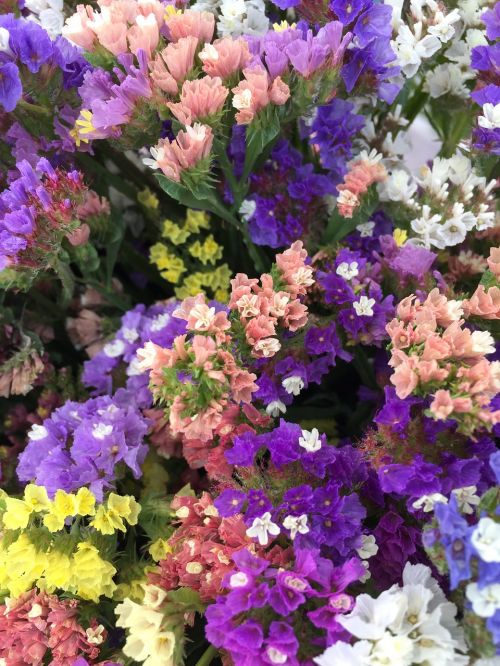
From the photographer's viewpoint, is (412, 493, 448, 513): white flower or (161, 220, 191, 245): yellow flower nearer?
(412, 493, 448, 513): white flower

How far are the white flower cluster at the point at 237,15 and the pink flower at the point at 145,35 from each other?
4.2 inches

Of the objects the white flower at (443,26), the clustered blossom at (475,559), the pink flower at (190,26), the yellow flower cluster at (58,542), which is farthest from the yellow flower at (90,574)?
the white flower at (443,26)

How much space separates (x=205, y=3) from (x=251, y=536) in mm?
615

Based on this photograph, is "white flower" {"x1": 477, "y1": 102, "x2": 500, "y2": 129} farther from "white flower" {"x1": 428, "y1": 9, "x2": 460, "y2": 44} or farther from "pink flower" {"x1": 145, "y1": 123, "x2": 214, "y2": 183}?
"pink flower" {"x1": 145, "y1": 123, "x2": 214, "y2": 183}

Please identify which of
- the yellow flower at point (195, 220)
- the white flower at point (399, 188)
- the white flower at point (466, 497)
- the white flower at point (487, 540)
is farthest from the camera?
the yellow flower at point (195, 220)

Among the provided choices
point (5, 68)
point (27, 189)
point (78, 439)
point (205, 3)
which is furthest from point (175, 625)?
point (205, 3)

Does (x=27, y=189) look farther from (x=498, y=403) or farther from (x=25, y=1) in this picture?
(x=498, y=403)

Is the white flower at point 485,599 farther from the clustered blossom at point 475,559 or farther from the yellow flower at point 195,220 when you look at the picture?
the yellow flower at point 195,220

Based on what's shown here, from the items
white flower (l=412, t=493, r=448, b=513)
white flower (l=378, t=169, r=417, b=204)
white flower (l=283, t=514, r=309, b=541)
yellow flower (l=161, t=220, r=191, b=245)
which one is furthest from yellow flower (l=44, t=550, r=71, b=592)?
white flower (l=378, t=169, r=417, b=204)

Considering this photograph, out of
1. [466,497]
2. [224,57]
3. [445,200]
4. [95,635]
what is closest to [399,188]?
[445,200]

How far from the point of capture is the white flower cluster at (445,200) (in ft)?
2.55

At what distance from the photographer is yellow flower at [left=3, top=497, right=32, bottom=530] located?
671 mm

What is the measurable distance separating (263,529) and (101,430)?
0.23 metres

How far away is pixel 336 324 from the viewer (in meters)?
0.77
